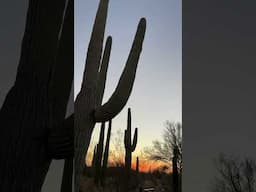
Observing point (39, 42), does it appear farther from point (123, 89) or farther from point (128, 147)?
point (128, 147)

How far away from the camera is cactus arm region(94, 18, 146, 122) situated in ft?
3.69

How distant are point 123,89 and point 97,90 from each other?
0.08 meters

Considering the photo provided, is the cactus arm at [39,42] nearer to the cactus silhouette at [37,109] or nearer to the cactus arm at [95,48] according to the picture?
the cactus silhouette at [37,109]

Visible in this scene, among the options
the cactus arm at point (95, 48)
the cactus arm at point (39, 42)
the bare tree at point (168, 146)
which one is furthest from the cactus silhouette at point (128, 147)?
the cactus arm at point (39, 42)

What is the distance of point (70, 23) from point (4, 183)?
0.54 metres

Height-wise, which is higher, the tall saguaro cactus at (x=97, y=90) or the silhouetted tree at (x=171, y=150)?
the tall saguaro cactus at (x=97, y=90)

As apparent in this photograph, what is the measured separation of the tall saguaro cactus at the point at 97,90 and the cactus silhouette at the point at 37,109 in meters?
0.05

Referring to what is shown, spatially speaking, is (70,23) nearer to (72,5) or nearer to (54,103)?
(72,5)

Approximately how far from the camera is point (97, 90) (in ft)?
3.83

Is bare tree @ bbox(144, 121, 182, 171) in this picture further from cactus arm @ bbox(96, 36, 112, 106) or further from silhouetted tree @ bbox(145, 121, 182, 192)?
cactus arm @ bbox(96, 36, 112, 106)

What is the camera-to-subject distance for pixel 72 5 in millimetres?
1262

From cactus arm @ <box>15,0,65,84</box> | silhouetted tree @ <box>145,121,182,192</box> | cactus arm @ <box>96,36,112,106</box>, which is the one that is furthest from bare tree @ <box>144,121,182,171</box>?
cactus arm @ <box>15,0,65,84</box>
